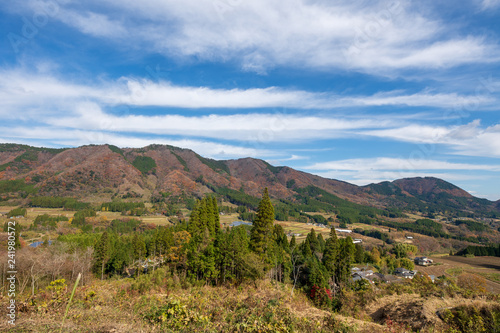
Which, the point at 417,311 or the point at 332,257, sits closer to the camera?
the point at 417,311

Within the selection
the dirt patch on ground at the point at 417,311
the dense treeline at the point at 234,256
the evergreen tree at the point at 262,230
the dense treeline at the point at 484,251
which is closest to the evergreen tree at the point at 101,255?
the dense treeline at the point at 234,256

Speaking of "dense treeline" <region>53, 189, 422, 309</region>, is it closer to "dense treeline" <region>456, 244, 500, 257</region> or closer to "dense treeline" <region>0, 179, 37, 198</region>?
"dense treeline" <region>456, 244, 500, 257</region>

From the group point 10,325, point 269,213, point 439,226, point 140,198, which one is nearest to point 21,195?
point 140,198

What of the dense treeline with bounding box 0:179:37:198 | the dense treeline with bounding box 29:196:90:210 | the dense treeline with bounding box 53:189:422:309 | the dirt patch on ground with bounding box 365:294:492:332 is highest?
A: the dirt patch on ground with bounding box 365:294:492:332

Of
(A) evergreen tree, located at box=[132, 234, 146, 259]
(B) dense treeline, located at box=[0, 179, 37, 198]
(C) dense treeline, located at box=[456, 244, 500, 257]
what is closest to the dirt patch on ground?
(A) evergreen tree, located at box=[132, 234, 146, 259]

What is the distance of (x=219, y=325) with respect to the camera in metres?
7.03

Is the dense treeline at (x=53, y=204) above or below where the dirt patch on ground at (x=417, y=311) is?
below

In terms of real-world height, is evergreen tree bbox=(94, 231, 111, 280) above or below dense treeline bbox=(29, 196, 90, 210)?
above

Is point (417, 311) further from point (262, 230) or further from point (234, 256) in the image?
point (234, 256)

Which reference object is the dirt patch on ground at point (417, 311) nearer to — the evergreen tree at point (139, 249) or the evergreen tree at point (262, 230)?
the evergreen tree at point (262, 230)

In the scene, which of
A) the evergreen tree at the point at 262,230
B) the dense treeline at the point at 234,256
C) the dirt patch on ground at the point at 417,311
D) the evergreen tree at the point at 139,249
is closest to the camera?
the dirt patch on ground at the point at 417,311

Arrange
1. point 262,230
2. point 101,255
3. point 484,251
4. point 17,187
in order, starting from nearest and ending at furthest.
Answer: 1. point 262,230
2. point 101,255
3. point 484,251
4. point 17,187

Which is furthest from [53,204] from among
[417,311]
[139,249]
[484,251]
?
[484,251]

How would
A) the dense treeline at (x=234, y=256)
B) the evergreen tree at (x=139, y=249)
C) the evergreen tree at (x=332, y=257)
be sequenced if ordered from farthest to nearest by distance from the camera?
the evergreen tree at (x=139, y=249) → the evergreen tree at (x=332, y=257) → the dense treeline at (x=234, y=256)
